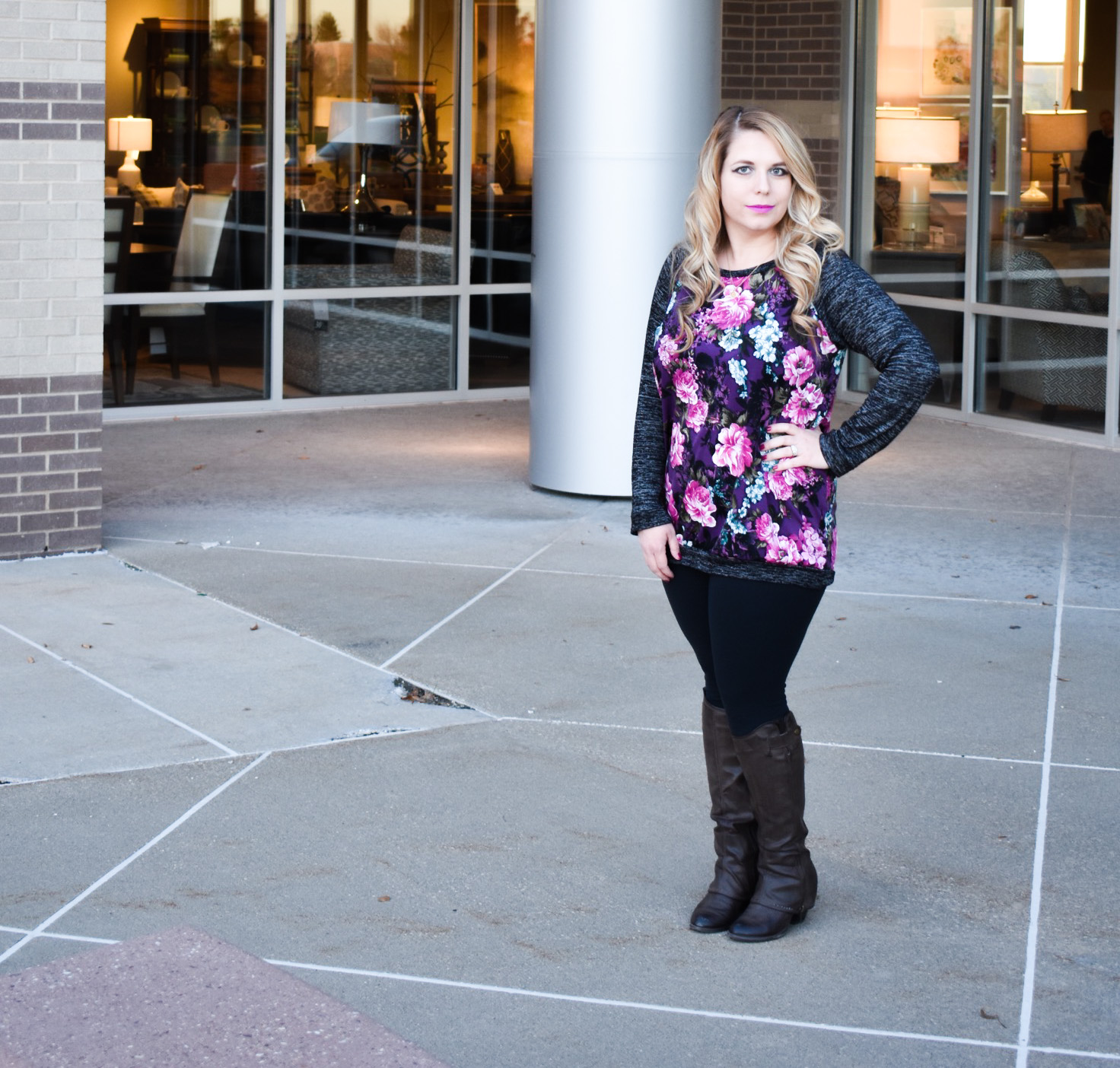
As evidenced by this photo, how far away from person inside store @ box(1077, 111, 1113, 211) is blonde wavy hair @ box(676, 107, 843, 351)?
26.2 feet

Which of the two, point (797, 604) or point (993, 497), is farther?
point (993, 497)

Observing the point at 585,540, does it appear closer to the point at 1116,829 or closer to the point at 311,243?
the point at 1116,829

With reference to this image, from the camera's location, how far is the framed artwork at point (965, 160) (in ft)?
39.1

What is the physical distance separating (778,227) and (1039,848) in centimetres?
178

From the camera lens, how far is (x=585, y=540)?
8.09 meters

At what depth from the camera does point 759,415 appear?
3.71m

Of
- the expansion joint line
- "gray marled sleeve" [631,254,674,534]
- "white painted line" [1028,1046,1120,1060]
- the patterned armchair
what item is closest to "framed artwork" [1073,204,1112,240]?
the patterned armchair

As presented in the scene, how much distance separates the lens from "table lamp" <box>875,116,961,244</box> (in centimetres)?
1233

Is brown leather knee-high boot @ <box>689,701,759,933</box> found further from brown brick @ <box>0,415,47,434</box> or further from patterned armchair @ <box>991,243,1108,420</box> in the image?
patterned armchair @ <box>991,243,1108,420</box>

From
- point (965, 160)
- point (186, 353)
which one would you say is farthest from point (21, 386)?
point (965, 160)

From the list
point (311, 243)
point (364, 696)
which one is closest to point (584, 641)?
point (364, 696)

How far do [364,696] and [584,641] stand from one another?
3.34 ft

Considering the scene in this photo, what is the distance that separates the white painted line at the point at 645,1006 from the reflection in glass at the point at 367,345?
8779mm

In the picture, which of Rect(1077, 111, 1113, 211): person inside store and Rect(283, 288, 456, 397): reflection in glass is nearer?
Rect(1077, 111, 1113, 211): person inside store
